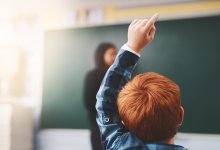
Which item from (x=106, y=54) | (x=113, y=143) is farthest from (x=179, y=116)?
(x=106, y=54)

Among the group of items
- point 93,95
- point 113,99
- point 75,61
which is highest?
point 113,99

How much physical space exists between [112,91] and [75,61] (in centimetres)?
217

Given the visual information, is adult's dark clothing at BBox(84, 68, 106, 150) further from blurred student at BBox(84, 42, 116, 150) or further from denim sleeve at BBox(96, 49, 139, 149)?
denim sleeve at BBox(96, 49, 139, 149)

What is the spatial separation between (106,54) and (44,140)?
1.07 metres

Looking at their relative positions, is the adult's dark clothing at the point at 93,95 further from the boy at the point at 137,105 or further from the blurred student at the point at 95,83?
the boy at the point at 137,105

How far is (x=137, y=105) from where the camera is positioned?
0.70m

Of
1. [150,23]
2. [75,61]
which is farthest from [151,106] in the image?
[75,61]

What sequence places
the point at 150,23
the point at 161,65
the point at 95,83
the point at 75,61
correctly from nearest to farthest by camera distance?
the point at 150,23 → the point at 95,83 → the point at 161,65 → the point at 75,61

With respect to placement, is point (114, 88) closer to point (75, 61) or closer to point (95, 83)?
point (95, 83)

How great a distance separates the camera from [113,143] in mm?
728

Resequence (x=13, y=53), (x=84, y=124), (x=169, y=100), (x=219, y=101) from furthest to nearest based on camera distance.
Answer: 1. (x=13, y=53)
2. (x=84, y=124)
3. (x=219, y=101)
4. (x=169, y=100)

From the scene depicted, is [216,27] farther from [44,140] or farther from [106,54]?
[44,140]

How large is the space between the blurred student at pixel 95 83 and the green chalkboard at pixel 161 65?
0.90 feet

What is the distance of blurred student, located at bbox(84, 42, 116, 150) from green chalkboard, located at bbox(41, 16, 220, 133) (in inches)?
10.8
